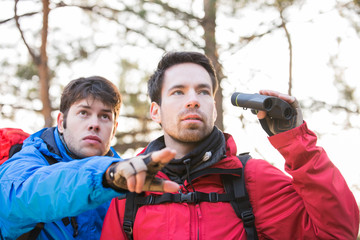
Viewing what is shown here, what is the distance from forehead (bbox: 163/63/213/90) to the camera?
329 cm

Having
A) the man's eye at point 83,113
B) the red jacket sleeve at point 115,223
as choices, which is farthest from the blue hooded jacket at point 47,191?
→ the man's eye at point 83,113

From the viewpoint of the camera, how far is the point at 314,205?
2.42 metres

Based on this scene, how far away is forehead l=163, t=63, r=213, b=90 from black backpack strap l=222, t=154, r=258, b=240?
88cm

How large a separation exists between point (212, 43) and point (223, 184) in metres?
3.81

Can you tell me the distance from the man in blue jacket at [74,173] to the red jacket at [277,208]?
0.45m

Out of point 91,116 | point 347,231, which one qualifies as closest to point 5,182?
point 91,116

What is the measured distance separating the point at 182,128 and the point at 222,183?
0.54m

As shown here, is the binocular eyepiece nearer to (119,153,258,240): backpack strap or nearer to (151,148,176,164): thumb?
(119,153,258,240): backpack strap

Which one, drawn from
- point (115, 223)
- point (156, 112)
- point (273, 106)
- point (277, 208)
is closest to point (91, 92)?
point (156, 112)

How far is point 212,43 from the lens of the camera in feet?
20.4

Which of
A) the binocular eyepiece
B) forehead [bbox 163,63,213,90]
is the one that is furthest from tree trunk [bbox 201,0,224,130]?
the binocular eyepiece

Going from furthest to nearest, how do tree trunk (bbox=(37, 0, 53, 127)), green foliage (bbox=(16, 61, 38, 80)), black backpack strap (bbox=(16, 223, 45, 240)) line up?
green foliage (bbox=(16, 61, 38, 80)) → tree trunk (bbox=(37, 0, 53, 127)) → black backpack strap (bbox=(16, 223, 45, 240))

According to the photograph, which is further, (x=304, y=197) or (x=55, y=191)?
(x=304, y=197)

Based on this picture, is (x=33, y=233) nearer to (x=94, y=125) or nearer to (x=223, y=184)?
(x=94, y=125)
